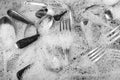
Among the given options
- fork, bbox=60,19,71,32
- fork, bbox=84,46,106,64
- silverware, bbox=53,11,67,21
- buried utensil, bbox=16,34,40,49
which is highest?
silverware, bbox=53,11,67,21

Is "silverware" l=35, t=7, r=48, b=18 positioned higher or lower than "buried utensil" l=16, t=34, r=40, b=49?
higher

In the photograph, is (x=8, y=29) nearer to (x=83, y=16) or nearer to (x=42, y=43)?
(x=42, y=43)

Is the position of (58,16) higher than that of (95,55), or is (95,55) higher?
(58,16)

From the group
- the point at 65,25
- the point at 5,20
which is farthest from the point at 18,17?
the point at 65,25

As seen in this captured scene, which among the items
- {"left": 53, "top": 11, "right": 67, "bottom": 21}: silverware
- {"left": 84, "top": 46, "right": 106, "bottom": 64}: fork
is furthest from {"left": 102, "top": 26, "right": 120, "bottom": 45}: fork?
{"left": 53, "top": 11, "right": 67, "bottom": 21}: silverware

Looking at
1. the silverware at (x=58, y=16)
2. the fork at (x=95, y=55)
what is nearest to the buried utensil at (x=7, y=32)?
the silverware at (x=58, y=16)

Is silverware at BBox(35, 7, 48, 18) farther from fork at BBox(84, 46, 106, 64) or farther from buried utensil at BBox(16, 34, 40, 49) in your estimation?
fork at BBox(84, 46, 106, 64)

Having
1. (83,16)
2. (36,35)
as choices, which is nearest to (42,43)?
(36,35)

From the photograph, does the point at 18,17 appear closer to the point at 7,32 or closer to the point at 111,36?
the point at 7,32
